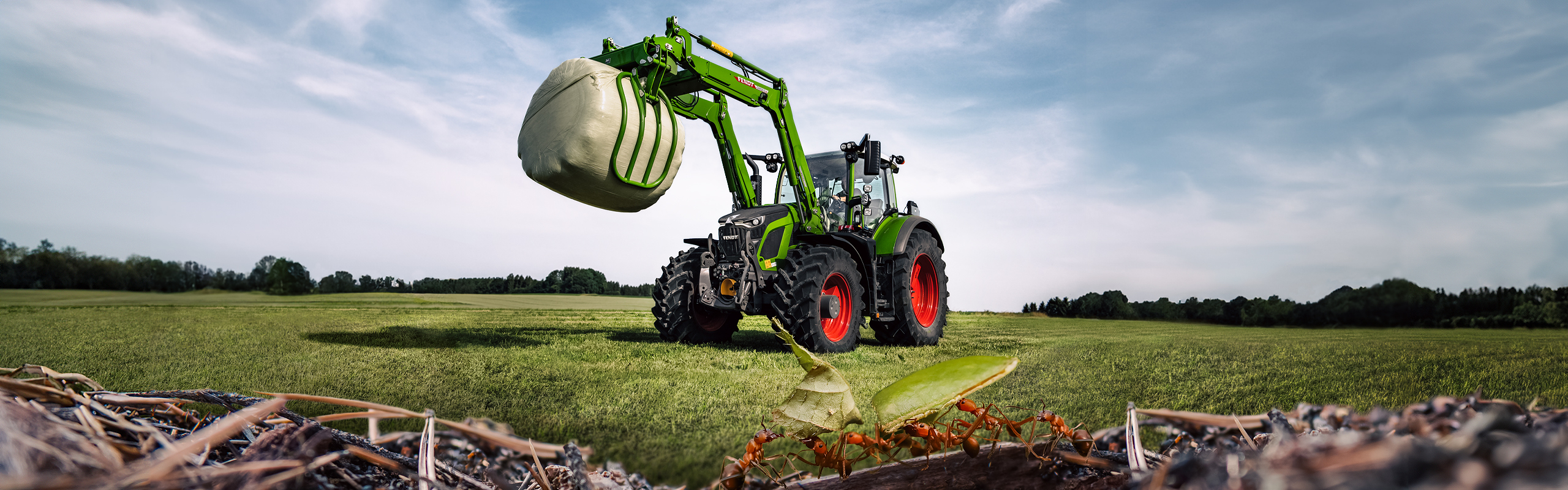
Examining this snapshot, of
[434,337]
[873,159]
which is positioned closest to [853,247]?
[873,159]

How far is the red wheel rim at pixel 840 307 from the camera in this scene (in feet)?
19.1

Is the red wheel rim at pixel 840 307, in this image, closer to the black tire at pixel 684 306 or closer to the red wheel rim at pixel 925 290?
the black tire at pixel 684 306

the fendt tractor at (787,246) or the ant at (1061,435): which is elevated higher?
the fendt tractor at (787,246)

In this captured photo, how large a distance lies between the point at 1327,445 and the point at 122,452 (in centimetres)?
69

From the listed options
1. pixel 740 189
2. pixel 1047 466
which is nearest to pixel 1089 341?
pixel 740 189

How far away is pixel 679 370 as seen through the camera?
326 cm

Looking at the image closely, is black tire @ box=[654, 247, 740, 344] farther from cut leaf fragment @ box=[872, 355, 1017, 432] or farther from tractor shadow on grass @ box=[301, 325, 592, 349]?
cut leaf fragment @ box=[872, 355, 1017, 432]

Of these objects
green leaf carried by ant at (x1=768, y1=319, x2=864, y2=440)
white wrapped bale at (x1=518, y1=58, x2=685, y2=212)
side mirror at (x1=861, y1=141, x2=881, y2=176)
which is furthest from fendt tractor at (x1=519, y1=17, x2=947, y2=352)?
green leaf carried by ant at (x1=768, y1=319, x2=864, y2=440)

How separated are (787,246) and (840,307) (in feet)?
2.44

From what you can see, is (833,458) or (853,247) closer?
(833,458)

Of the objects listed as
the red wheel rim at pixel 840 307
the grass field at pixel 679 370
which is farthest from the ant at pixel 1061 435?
the red wheel rim at pixel 840 307

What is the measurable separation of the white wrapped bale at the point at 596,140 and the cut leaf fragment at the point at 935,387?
2934 millimetres

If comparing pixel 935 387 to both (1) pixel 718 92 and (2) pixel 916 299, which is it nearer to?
(1) pixel 718 92

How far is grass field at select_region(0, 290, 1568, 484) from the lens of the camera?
1.68 meters
